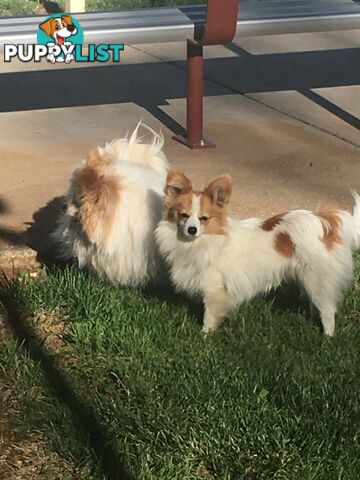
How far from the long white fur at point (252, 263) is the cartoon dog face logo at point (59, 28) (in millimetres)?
2580

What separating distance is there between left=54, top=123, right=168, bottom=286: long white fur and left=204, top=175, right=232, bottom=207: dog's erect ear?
18.9 inches

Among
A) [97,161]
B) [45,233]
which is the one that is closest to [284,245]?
[97,161]

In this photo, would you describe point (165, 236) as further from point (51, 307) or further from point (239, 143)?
point (239, 143)

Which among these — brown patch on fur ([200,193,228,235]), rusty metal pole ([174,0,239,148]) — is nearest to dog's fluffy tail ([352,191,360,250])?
brown patch on fur ([200,193,228,235])

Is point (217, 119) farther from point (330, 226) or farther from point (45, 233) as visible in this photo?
point (330, 226)

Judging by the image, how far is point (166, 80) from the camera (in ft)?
28.0

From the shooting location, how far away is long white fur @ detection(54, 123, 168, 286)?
4.70 metres

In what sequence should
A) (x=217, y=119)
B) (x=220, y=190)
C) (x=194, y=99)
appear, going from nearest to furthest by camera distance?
(x=220, y=190) → (x=194, y=99) → (x=217, y=119)

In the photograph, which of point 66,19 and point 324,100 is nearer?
point 66,19

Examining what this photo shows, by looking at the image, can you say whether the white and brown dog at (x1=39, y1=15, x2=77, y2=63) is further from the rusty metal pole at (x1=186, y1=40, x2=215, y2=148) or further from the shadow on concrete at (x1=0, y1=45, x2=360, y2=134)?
the shadow on concrete at (x1=0, y1=45, x2=360, y2=134)

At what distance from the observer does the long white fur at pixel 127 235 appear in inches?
185

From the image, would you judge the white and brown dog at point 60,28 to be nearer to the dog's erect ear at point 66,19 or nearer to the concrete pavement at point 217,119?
the dog's erect ear at point 66,19

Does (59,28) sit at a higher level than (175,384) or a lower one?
higher

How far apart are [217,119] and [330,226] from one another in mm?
3130
